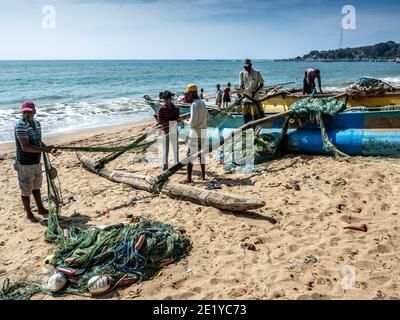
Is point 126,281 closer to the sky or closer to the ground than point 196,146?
closer to the ground

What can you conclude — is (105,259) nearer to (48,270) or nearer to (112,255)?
(112,255)

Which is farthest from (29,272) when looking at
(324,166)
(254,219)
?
(324,166)

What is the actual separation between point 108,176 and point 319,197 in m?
4.54

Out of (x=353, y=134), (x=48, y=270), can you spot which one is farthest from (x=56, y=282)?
(x=353, y=134)

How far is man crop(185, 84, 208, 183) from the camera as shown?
6836 mm

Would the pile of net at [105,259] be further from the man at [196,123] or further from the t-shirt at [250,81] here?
the t-shirt at [250,81]

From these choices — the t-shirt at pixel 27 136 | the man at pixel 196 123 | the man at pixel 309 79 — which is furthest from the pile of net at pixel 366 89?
the t-shirt at pixel 27 136

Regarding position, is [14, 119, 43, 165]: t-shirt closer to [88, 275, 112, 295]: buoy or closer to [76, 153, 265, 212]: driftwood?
[76, 153, 265, 212]: driftwood

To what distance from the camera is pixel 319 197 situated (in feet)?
19.5

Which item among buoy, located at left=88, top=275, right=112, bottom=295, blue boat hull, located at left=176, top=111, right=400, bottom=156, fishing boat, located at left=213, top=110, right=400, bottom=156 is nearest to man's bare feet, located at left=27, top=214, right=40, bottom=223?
buoy, located at left=88, top=275, right=112, bottom=295

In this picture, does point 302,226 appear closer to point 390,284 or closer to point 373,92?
point 390,284

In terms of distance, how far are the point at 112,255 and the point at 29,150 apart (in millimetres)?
2277

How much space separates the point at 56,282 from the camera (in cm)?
411

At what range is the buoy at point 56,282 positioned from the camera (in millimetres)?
4090
